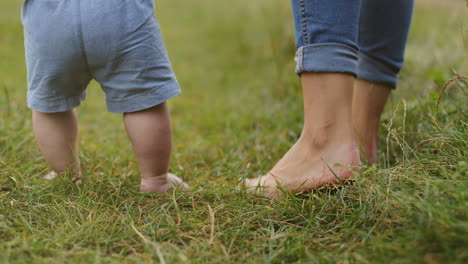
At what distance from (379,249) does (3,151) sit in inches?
52.4

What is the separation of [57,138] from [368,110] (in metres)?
1.06

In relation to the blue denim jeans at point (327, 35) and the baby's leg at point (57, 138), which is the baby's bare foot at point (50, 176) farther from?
the blue denim jeans at point (327, 35)

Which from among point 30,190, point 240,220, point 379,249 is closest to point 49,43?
point 30,190

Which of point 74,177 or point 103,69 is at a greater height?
point 103,69

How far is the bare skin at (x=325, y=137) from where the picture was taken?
1.16m

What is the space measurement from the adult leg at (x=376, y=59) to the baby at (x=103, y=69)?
682mm

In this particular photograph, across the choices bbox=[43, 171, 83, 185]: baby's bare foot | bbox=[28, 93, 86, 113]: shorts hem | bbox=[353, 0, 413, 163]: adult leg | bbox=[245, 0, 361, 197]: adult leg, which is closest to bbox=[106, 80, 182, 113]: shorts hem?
bbox=[28, 93, 86, 113]: shorts hem

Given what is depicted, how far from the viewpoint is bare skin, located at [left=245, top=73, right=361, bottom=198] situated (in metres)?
1.16

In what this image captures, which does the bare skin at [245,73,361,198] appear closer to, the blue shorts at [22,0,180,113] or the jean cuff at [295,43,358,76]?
the jean cuff at [295,43,358,76]

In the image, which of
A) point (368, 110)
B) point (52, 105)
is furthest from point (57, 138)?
point (368, 110)

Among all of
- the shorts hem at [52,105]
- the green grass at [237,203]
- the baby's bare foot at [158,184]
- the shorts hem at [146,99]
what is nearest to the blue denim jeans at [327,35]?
the green grass at [237,203]

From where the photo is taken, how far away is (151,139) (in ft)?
4.02

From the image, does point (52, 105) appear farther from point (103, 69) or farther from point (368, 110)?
point (368, 110)

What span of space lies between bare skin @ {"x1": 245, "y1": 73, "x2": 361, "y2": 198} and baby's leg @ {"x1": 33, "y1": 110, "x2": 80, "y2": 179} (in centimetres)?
58
